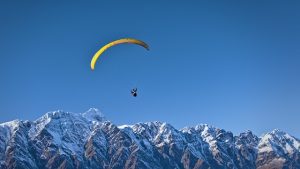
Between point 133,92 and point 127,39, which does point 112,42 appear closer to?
point 127,39

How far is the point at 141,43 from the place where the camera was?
85938 millimetres

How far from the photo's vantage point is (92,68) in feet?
284

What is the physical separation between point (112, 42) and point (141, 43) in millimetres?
4889

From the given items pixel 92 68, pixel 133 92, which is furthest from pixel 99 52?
pixel 133 92

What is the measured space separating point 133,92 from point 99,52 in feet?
31.5

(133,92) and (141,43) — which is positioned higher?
(141,43)

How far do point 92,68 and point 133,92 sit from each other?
902 centimetres

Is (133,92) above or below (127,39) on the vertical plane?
below

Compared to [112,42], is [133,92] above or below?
below

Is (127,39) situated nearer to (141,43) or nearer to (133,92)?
(141,43)

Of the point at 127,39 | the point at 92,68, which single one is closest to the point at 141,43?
the point at 127,39

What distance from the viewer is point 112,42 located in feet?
282

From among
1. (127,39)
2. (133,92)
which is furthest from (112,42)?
(133,92)

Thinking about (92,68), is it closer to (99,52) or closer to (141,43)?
(99,52)
